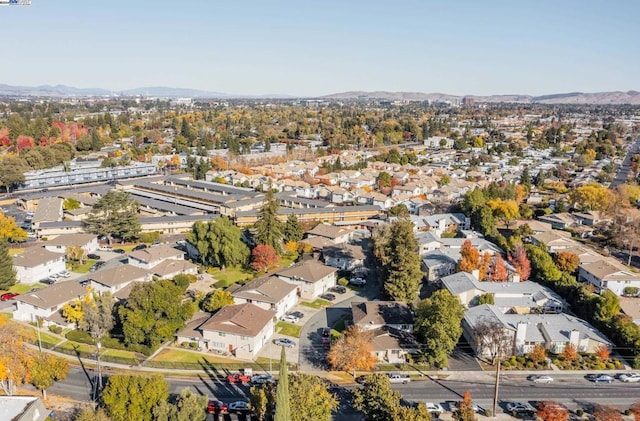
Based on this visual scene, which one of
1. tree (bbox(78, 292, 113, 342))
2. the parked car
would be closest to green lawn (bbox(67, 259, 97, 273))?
tree (bbox(78, 292, 113, 342))

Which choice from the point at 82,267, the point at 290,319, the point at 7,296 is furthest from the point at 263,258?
the point at 7,296

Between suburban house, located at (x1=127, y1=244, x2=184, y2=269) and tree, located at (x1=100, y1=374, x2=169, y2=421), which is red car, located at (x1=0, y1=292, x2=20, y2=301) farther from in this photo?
tree, located at (x1=100, y1=374, x2=169, y2=421)

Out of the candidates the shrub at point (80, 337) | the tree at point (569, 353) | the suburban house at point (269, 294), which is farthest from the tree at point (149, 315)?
the tree at point (569, 353)

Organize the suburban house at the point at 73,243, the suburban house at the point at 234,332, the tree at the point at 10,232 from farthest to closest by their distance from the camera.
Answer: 1. the tree at the point at 10,232
2. the suburban house at the point at 73,243
3. the suburban house at the point at 234,332

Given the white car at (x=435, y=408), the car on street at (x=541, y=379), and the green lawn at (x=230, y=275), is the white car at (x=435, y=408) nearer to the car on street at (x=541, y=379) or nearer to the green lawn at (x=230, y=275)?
the car on street at (x=541, y=379)

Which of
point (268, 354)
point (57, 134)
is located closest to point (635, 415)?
point (268, 354)

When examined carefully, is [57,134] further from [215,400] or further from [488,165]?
[215,400]
